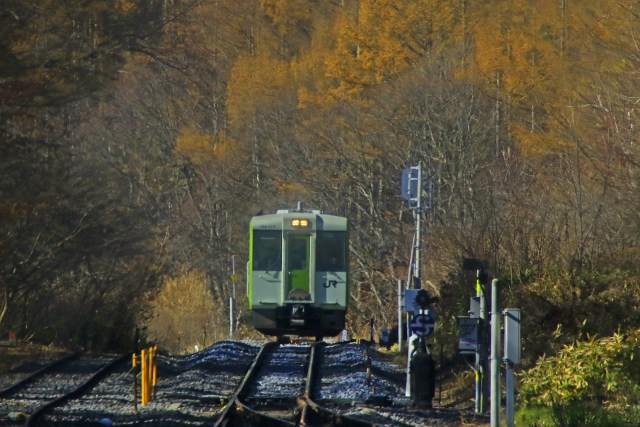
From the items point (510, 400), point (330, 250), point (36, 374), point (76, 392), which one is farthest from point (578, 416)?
point (330, 250)

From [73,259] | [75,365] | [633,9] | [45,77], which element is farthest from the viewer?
[73,259]

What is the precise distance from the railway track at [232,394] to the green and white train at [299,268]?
228cm

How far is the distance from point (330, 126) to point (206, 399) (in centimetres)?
2628

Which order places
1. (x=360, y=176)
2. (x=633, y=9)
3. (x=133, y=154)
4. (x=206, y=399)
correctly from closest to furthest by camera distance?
(x=206, y=399), (x=633, y=9), (x=360, y=176), (x=133, y=154)

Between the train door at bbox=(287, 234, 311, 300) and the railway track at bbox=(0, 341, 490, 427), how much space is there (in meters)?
2.51

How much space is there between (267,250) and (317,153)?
16.6 meters

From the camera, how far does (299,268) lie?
24.8 meters

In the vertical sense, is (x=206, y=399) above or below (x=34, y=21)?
below

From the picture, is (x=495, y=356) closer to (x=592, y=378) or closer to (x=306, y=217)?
(x=592, y=378)

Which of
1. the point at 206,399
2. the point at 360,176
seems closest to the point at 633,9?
the point at 206,399

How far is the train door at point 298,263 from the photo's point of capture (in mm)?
24750

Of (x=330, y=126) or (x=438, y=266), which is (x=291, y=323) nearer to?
(x=438, y=266)

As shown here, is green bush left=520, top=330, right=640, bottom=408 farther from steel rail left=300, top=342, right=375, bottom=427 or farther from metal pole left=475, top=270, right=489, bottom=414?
steel rail left=300, top=342, right=375, bottom=427

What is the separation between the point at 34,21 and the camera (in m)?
22.6
